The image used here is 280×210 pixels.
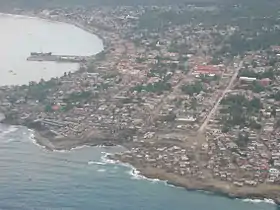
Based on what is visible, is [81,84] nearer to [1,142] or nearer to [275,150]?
[1,142]

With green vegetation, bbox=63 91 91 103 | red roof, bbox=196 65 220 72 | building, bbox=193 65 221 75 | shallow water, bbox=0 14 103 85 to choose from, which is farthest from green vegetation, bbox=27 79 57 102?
red roof, bbox=196 65 220 72

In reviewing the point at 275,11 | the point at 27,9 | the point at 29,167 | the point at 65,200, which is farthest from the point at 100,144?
the point at 27,9

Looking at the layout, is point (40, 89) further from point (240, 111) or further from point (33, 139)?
point (240, 111)

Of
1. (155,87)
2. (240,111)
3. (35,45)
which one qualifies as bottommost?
(240,111)

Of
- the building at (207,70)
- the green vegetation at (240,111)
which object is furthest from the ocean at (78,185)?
the building at (207,70)

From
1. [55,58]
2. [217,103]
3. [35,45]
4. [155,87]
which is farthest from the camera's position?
[35,45]

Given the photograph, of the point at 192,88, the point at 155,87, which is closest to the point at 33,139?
the point at 155,87

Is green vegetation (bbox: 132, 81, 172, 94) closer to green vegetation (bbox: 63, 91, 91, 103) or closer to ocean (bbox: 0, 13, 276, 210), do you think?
green vegetation (bbox: 63, 91, 91, 103)
